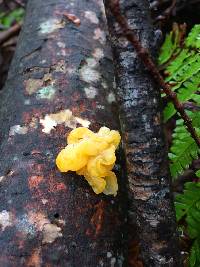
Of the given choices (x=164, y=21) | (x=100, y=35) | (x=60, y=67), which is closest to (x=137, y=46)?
(x=60, y=67)

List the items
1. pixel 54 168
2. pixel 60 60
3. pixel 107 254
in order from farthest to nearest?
pixel 60 60
pixel 54 168
pixel 107 254

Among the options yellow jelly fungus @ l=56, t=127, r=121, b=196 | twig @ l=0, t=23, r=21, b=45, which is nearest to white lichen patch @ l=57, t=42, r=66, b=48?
yellow jelly fungus @ l=56, t=127, r=121, b=196

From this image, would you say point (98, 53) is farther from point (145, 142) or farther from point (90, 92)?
point (145, 142)

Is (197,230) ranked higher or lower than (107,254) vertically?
lower

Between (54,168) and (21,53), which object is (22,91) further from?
(54,168)

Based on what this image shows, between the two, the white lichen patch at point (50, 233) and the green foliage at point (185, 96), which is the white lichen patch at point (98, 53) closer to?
the green foliage at point (185, 96)

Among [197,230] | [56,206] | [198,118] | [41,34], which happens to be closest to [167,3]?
[41,34]
